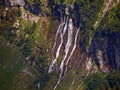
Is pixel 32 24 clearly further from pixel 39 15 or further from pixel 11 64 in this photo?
pixel 11 64

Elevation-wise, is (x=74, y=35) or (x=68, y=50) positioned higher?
(x=74, y=35)

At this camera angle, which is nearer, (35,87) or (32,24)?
(35,87)

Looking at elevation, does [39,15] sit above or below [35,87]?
above

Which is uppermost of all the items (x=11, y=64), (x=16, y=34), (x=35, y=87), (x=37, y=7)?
(x=37, y=7)

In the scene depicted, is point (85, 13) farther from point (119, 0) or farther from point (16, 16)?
point (16, 16)

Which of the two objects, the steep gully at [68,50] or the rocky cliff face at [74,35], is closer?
the rocky cliff face at [74,35]

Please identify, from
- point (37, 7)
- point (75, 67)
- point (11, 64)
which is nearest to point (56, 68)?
point (75, 67)

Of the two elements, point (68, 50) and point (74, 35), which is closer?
point (68, 50)

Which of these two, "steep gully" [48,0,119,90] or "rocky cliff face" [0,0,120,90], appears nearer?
"rocky cliff face" [0,0,120,90]

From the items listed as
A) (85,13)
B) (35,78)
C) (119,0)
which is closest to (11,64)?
(35,78)
